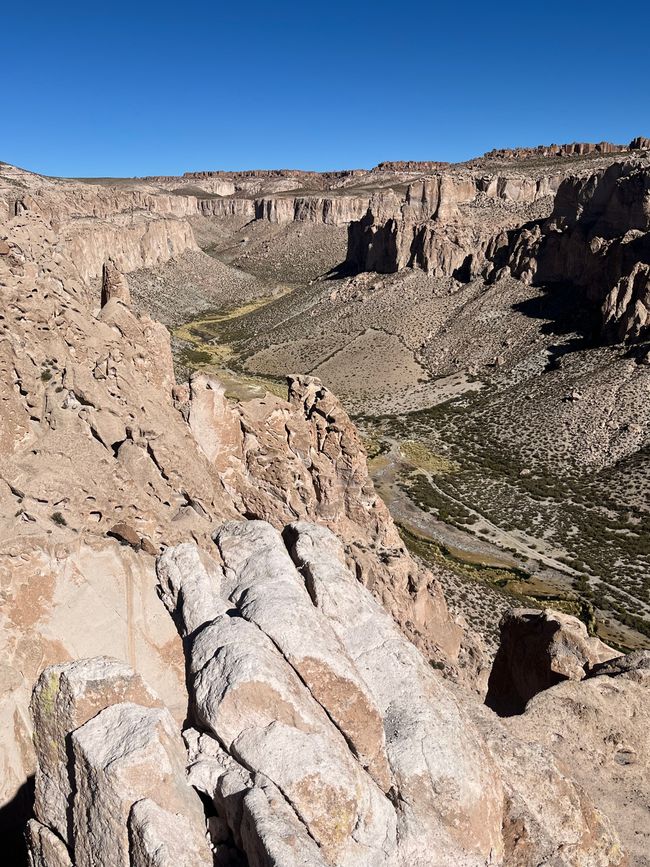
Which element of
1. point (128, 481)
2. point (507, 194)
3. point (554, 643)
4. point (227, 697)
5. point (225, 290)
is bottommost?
point (554, 643)

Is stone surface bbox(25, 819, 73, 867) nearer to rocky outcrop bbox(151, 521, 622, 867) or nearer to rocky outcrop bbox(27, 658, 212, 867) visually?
rocky outcrop bbox(27, 658, 212, 867)

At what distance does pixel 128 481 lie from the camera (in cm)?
1176

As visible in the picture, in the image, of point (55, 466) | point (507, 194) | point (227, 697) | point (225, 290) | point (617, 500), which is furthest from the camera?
point (225, 290)

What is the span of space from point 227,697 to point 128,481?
524 cm

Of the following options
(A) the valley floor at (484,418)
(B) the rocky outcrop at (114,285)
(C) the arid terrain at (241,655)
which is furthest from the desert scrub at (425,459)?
(B) the rocky outcrop at (114,285)

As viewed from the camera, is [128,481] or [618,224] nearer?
[128,481]

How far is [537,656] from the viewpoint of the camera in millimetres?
17516

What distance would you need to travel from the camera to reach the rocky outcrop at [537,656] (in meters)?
16.6

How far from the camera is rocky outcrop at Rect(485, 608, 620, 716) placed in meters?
16.6

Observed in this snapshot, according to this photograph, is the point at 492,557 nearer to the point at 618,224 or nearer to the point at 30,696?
the point at 30,696

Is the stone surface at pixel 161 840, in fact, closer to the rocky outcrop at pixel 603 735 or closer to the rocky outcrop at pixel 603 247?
the rocky outcrop at pixel 603 735

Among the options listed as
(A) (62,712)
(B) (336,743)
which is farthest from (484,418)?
(A) (62,712)

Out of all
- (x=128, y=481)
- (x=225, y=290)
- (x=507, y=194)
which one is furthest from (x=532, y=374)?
(x=225, y=290)

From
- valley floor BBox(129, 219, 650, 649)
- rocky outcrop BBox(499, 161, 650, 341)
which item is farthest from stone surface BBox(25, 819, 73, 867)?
rocky outcrop BBox(499, 161, 650, 341)
